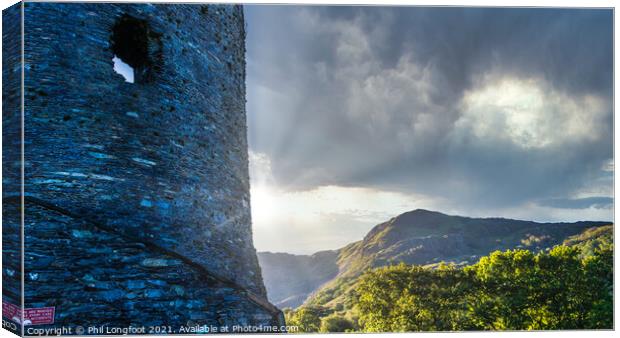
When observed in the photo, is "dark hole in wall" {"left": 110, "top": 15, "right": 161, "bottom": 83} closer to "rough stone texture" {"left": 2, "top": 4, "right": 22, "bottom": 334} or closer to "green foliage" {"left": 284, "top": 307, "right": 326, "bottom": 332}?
"rough stone texture" {"left": 2, "top": 4, "right": 22, "bottom": 334}

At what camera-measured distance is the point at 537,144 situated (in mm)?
7898

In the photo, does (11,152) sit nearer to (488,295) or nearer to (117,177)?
(117,177)

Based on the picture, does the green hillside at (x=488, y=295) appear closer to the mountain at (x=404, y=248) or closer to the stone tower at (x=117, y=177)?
the mountain at (x=404, y=248)

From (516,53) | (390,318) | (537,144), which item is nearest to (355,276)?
(390,318)

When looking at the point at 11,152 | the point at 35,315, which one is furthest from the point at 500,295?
the point at 11,152

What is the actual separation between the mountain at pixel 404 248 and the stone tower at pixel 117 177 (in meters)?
2.12

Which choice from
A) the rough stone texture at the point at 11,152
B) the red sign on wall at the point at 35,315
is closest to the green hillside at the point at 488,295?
the red sign on wall at the point at 35,315

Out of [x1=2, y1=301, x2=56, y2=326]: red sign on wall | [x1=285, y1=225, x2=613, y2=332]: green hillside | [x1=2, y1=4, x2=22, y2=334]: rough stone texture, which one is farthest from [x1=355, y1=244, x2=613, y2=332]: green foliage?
[x1=2, y1=4, x2=22, y2=334]: rough stone texture

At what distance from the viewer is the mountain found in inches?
334

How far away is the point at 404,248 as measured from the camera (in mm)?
9930

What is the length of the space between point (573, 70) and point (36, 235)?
28.8 feet

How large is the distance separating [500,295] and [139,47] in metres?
8.51

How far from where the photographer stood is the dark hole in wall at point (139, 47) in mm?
6395

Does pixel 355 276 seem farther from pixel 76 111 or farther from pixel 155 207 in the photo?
pixel 76 111
